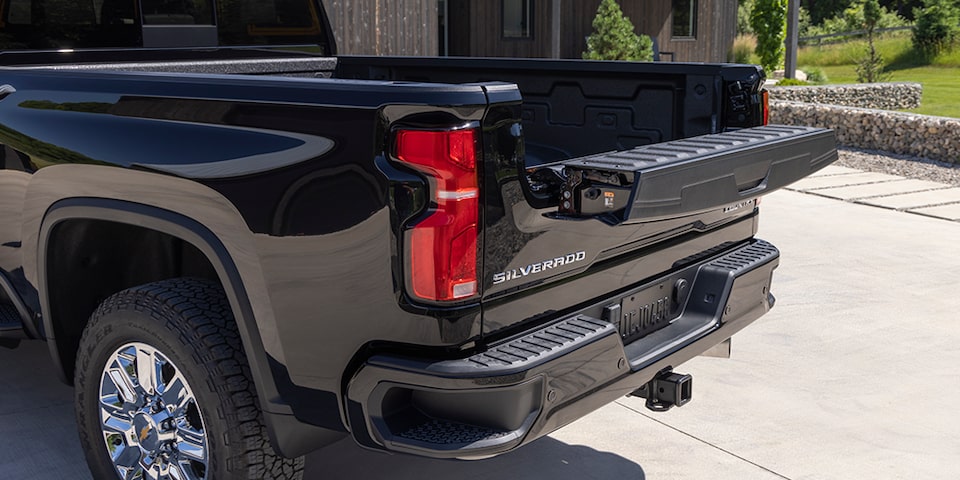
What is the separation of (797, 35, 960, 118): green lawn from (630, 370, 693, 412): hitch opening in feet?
67.7

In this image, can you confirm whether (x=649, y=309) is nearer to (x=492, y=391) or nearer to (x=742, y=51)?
(x=492, y=391)

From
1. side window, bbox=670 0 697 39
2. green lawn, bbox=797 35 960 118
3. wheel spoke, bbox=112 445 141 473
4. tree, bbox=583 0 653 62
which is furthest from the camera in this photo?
green lawn, bbox=797 35 960 118

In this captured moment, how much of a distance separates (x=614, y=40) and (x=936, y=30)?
58.0 feet

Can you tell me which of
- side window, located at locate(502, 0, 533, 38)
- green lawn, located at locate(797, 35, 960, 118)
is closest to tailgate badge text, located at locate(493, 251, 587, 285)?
side window, located at locate(502, 0, 533, 38)

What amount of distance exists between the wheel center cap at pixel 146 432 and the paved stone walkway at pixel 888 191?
283 inches

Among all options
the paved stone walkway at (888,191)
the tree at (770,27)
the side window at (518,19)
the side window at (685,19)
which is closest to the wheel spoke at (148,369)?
the paved stone walkway at (888,191)

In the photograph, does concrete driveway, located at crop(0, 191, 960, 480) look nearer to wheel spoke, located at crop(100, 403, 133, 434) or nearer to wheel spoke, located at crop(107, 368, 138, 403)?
wheel spoke, located at crop(100, 403, 133, 434)

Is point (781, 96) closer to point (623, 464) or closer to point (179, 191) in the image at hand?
point (623, 464)

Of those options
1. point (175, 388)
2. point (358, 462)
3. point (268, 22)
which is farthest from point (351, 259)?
point (268, 22)

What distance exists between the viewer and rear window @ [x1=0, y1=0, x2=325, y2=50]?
3938 millimetres

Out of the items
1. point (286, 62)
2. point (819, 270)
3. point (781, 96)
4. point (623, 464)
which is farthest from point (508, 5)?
point (623, 464)

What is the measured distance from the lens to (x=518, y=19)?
805 inches

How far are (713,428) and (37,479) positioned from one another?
260 cm

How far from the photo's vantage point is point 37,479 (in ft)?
11.9
